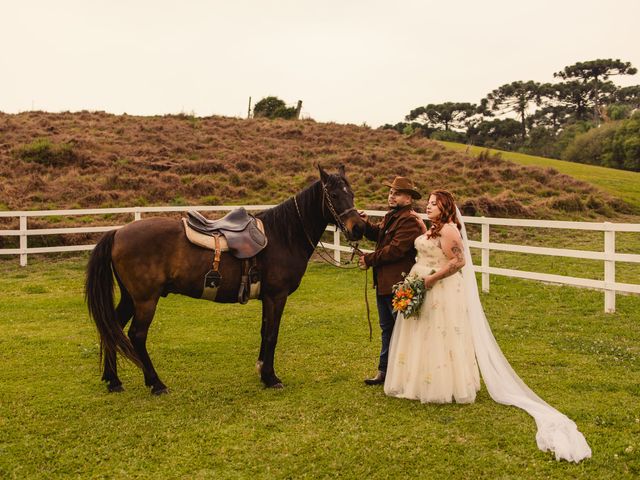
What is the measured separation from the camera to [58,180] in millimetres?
18516

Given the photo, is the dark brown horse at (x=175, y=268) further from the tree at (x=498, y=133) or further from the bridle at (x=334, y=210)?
the tree at (x=498, y=133)

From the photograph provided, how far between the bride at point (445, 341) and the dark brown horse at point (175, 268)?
2.43 ft

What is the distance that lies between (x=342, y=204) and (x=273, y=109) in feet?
101

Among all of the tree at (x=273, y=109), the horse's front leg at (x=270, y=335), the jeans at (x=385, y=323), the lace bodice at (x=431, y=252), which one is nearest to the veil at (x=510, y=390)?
the lace bodice at (x=431, y=252)

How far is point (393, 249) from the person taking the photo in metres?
5.07

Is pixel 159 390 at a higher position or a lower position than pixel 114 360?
lower

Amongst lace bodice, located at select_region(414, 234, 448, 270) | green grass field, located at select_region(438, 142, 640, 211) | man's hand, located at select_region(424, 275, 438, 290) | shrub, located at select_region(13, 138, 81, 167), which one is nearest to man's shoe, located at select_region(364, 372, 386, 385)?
man's hand, located at select_region(424, 275, 438, 290)

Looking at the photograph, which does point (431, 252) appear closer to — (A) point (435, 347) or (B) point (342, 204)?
(A) point (435, 347)

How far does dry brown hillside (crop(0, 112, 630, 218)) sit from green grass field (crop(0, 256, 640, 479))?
10503 mm

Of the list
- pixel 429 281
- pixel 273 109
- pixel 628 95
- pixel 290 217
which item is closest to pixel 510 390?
pixel 429 281

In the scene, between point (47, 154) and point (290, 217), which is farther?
point (47, 154)

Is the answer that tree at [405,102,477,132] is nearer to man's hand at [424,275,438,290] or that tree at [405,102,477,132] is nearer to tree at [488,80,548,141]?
tree at [488,80,548,141]

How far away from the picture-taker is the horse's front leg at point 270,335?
5.31 metres

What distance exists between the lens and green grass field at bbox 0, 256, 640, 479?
3.73 m
